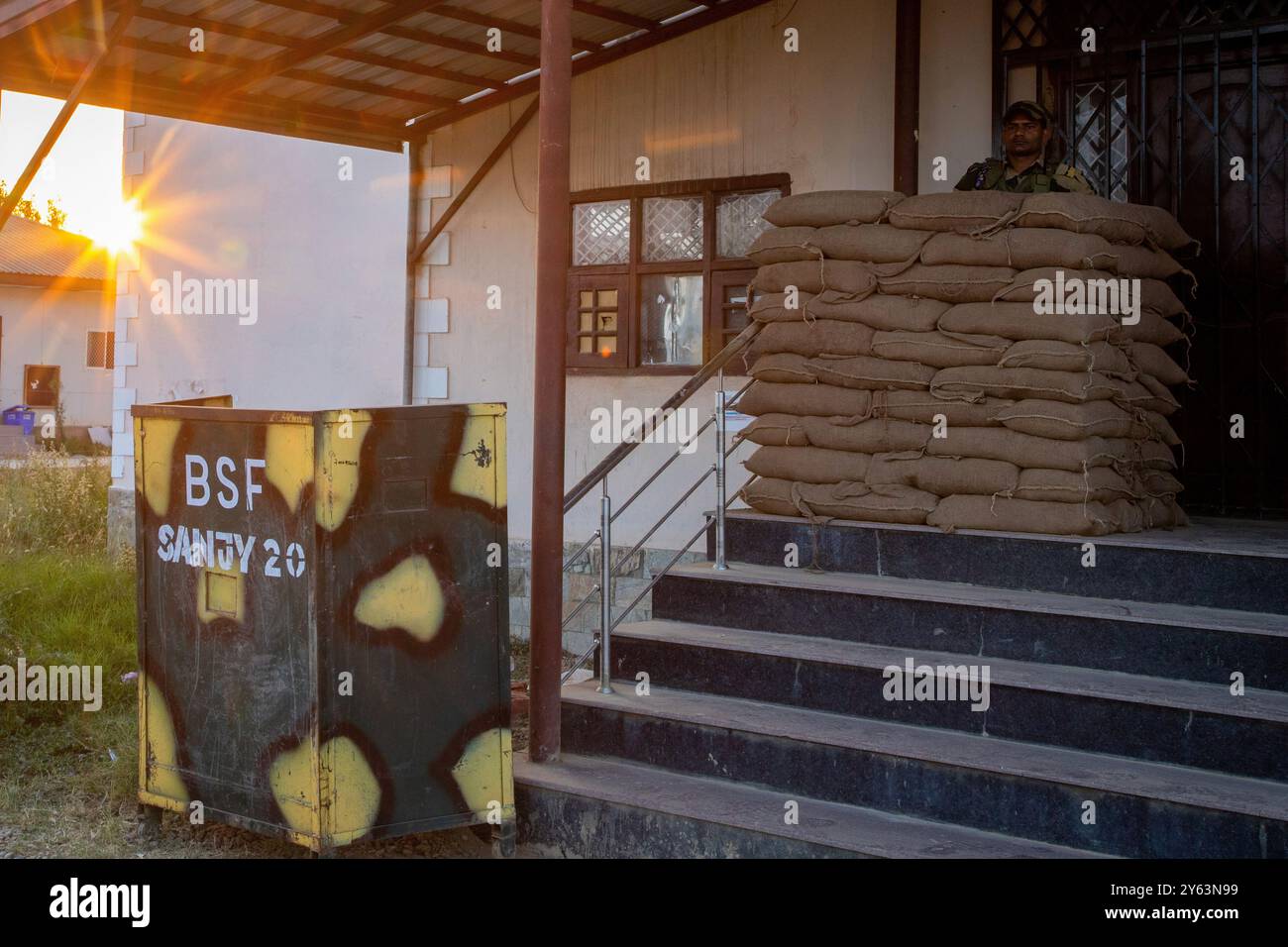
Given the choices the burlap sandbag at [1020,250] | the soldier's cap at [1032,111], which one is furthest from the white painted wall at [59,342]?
the burlap sandbag at [1020,250]

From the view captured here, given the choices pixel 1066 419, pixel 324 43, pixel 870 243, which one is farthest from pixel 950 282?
pixel 324 43

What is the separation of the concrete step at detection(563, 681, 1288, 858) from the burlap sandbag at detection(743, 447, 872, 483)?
1236 millimetres

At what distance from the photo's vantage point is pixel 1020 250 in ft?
18.2

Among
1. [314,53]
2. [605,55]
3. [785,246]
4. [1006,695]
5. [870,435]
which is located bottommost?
[1006,695]

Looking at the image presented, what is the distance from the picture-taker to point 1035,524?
17.9 ft

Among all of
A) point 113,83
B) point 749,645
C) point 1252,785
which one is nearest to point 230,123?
point 113,83

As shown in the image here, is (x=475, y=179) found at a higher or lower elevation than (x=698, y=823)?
higher

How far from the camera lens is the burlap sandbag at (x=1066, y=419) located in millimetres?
5379

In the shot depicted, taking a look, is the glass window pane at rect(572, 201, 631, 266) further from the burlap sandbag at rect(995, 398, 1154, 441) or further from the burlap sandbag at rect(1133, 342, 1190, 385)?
the burlap sandbag at rect(995, 398, 1154, 441)

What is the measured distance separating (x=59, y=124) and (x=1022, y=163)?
539 centimetres

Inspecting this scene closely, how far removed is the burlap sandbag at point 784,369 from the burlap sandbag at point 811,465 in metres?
0.29

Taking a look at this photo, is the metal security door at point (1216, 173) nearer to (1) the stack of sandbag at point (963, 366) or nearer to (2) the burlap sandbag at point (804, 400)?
(1) the stack of sandbag at point (963, 366)

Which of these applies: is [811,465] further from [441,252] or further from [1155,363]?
[441,252]
